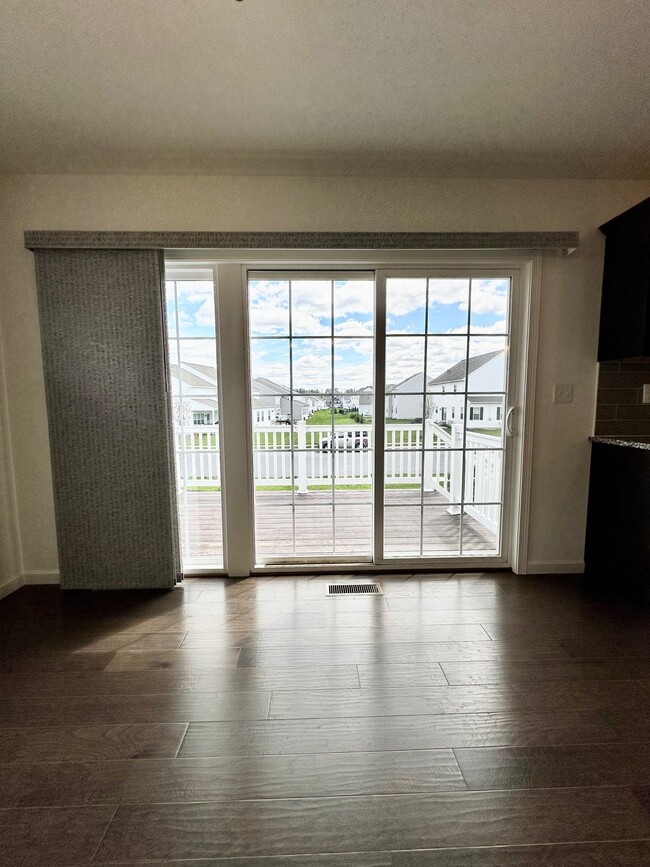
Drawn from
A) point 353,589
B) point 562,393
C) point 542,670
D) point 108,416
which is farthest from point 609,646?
point 108,416

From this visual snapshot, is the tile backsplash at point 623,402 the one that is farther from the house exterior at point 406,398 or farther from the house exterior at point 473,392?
the house exterior at point 406,398

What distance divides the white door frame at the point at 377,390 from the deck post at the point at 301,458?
0.32 metres

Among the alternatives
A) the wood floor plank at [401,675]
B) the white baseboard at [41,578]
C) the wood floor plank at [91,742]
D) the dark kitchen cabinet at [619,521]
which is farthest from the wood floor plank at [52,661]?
the dark kitchen cabinet at [619,521]

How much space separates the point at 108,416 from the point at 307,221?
1.66 metres

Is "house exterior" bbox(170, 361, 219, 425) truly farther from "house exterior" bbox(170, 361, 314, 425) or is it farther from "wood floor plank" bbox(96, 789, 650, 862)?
"wood floor plank" bbox(96, 789, 650, 862)

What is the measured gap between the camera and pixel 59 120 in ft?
5.97

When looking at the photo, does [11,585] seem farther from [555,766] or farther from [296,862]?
[555,766]

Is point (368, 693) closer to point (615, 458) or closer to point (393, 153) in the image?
point (615, 458)

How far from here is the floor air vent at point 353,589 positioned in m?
2.38

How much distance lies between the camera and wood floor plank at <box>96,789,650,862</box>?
3.45 ft

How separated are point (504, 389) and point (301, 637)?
1951 millimetres

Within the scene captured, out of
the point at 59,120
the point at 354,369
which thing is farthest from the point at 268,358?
the point at 59,120

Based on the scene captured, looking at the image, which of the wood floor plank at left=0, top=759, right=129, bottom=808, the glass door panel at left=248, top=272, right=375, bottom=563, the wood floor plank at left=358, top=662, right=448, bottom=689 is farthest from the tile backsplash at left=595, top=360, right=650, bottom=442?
the wood floor plank at left=0, top=759, right=129, bottom=808

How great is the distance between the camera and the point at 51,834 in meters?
1.09
